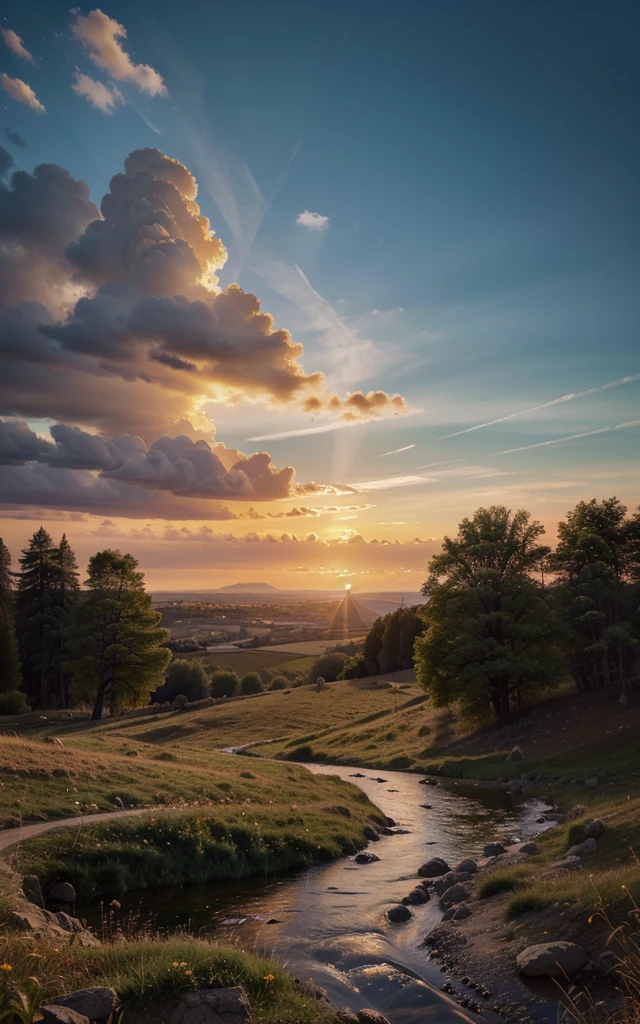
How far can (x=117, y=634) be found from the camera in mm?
58625

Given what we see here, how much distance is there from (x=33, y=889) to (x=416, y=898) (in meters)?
10.9

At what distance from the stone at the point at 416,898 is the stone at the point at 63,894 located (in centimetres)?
962

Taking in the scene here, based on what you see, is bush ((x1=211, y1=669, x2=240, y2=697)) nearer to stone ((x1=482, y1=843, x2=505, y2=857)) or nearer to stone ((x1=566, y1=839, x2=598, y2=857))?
stone ((x1=482, y1=843, x2=505, y2=857))

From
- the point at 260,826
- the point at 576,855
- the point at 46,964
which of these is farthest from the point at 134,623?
the point at 46,964

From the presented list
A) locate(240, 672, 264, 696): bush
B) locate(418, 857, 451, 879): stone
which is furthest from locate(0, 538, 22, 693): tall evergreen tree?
locate(418, 857, 451, 879): stone

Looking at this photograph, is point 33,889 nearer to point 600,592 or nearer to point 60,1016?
point 60,1016

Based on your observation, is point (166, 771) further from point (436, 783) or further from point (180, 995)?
point (180, 995)

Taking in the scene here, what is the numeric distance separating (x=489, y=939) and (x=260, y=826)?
12316 mm

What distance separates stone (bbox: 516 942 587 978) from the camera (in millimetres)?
12391

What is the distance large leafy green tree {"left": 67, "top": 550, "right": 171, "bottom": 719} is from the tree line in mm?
25598

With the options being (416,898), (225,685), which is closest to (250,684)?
(225,685)

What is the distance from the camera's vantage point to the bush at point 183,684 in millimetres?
94875

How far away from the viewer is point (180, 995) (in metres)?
8.86

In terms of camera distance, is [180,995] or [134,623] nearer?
[180,995]
